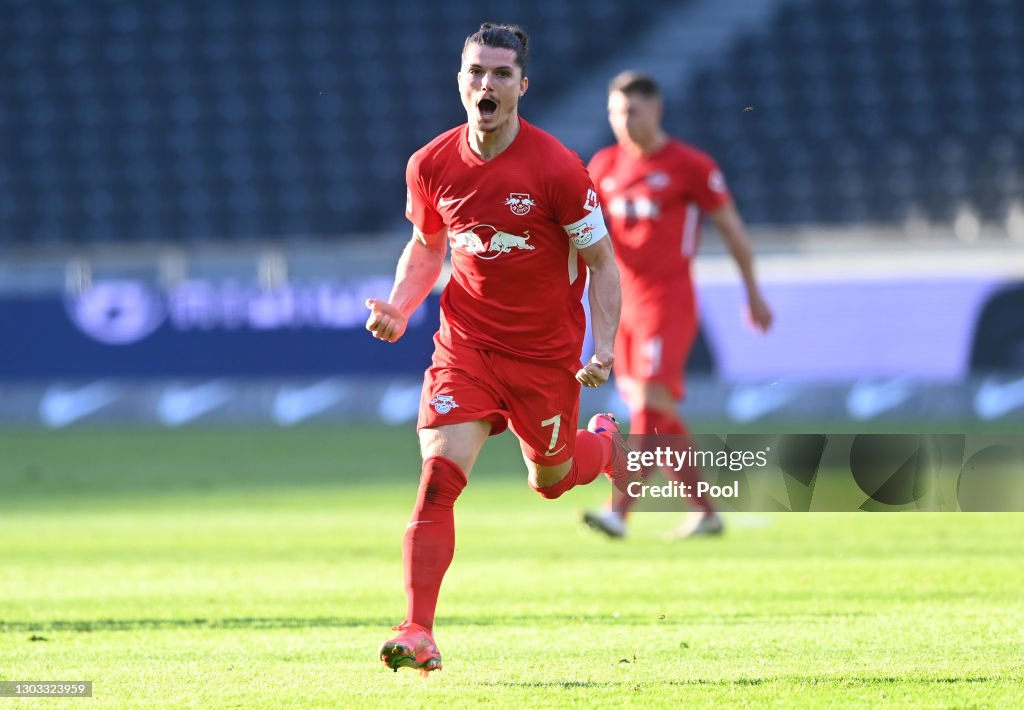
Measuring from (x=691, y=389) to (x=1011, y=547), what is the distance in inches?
313

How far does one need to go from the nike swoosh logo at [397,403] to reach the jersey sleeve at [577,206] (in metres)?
11.3

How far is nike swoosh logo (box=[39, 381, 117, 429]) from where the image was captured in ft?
56.0

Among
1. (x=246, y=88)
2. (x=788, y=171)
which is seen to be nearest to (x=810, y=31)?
(x=788, y=171)

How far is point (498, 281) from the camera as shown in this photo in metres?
5.79

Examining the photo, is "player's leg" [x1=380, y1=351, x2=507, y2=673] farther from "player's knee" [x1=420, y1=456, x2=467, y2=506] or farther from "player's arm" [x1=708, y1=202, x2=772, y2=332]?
"player's arm" [x1=708, y1=202, x2=772, y2=332]

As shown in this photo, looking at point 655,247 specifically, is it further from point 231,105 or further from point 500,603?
point 231,105

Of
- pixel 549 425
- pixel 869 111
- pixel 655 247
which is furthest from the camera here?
pixel 869 111

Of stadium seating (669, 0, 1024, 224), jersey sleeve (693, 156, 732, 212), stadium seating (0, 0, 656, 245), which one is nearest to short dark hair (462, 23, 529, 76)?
jersey sleeve (693, 156, 732, 212)

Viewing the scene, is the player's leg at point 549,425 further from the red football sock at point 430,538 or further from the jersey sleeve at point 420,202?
the jersey sleeve at point 420,202

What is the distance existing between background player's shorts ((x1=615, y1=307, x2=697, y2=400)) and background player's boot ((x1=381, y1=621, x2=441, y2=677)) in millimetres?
4744

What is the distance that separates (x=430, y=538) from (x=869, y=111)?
17.7 m

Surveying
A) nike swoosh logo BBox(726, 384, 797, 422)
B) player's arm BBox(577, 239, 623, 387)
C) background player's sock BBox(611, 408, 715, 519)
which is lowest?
nike swoosh logo BBox(726, 384, 797, 422)

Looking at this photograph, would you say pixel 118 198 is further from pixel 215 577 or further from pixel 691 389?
pixel 215 577

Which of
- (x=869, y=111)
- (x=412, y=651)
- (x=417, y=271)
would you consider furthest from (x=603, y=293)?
(x=869, y=111)
